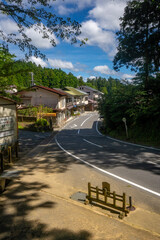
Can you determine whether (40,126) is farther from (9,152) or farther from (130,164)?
(130,164)

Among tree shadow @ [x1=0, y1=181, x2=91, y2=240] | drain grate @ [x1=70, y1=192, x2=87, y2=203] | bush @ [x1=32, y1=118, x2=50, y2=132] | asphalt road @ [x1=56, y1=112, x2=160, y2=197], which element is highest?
bush @ [x1=32, y1=118, x2=50, y2=132]

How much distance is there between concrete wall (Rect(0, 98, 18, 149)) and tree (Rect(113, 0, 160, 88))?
15.7 m

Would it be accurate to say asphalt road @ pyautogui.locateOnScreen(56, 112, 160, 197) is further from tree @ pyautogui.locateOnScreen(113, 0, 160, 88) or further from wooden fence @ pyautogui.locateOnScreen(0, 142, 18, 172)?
tree @ pyautogui.locateOnScreen(113, 0, 160, 88)

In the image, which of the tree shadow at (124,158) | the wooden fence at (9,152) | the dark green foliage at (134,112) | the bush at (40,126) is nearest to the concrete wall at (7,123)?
the wooden fence at (9,152)

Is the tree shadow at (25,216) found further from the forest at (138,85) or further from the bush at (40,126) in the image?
the bush at (40,126)

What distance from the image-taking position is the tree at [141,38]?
64.3 ft

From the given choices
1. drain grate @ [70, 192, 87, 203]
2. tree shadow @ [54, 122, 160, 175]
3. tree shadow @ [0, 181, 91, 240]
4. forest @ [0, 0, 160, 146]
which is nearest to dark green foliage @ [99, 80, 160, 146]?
forest @ [0, 0, 160, 146]

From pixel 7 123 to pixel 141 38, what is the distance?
59.1ft

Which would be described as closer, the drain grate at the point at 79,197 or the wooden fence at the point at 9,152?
the drain grate at the point at 79,197

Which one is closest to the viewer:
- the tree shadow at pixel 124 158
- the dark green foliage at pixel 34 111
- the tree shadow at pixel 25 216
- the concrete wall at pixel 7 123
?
the tree shadow at pixel 25 216

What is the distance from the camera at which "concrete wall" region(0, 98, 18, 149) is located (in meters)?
13.9

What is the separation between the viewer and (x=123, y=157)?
44.1ft

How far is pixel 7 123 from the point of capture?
47.4 feet

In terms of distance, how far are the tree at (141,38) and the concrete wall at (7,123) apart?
15.7m
